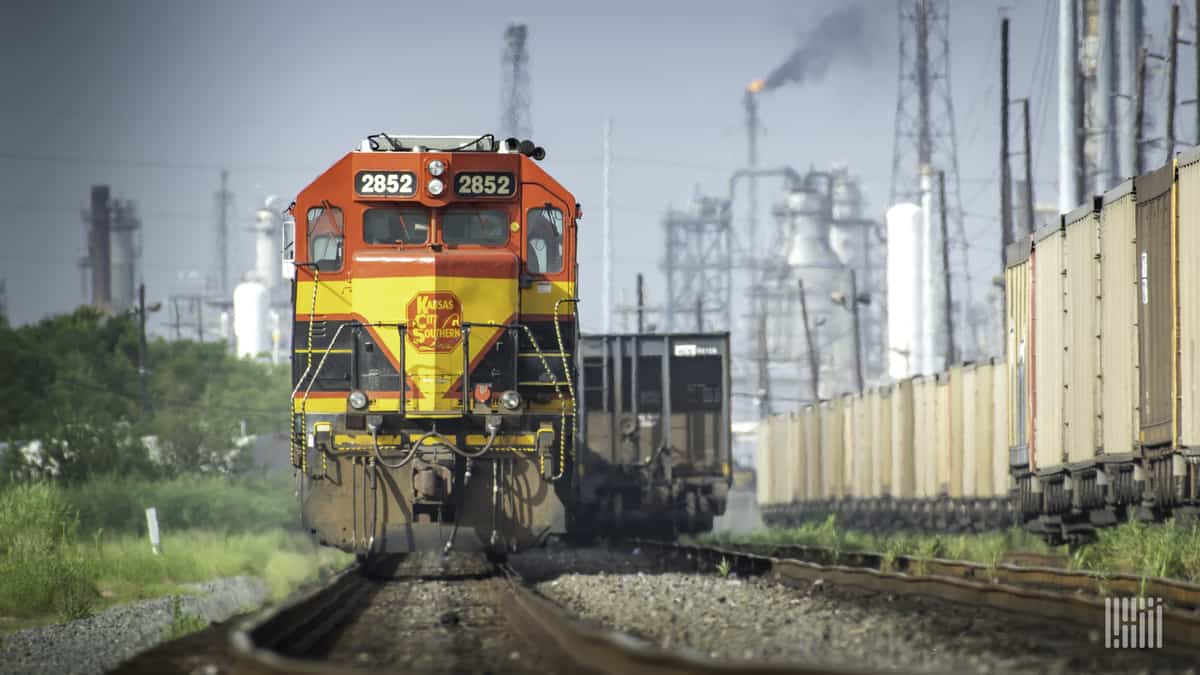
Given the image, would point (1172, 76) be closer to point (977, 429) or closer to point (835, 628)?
point (977, 429)

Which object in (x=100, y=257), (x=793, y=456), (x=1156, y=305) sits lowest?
(x=793, y=456)

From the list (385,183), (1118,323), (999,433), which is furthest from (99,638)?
(999,433)

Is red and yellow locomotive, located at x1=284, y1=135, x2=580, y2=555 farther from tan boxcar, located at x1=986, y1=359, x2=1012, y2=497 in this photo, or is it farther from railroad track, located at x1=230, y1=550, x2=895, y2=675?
tan boxcar, located at x1=986, y1=359, x2=1012, y2=497

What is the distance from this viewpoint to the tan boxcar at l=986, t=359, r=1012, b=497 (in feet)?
88.5

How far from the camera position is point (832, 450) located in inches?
1660

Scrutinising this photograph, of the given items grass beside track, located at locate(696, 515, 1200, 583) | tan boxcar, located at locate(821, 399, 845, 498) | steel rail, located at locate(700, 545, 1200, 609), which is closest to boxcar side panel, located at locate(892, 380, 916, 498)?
tan boxcar, located at locate(821, 399, 845, 498)

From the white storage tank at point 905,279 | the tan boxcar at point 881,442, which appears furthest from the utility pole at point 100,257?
the tan boxcar at point 881,442

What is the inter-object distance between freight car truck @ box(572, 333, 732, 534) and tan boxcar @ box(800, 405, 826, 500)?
50.0 ft

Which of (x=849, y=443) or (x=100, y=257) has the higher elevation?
(x=100, y=257)

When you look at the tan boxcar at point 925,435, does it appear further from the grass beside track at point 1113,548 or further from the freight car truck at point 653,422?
the freight car truck at point 653,422

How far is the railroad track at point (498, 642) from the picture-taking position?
675cm

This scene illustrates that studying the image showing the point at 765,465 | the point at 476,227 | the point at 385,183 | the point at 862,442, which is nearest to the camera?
the point at 385,183

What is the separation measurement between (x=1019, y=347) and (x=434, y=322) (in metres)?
8.77

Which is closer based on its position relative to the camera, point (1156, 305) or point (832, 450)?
point (1156, 305)
